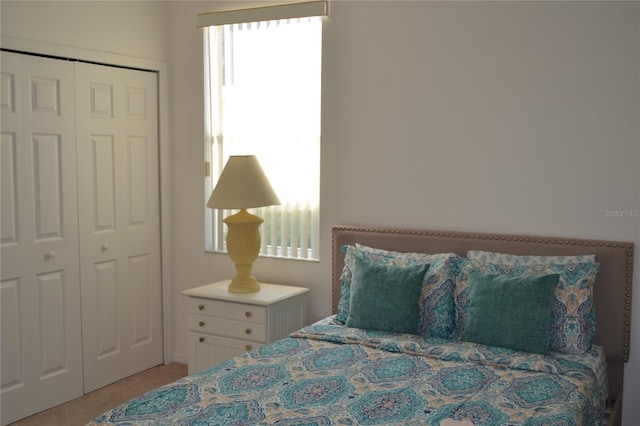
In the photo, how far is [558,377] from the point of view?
2523 mm

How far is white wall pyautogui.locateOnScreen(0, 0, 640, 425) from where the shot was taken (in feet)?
9.98

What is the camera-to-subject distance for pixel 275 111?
3.95 metres

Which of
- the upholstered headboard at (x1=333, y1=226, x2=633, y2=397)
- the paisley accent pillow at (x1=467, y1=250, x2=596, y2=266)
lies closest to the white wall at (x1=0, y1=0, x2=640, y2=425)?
the upholstered headboard at (x1=333, y1=226, x2=633, y2=397)

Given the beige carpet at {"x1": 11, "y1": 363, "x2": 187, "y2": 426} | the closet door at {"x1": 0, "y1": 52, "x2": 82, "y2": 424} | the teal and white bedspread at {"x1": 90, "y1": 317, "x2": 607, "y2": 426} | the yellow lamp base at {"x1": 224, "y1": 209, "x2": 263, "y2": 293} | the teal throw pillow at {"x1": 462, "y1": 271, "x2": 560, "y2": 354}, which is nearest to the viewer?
the teal and white bedspread at {"x1": 90, "y1": 317, "x2": 607, "y2": 426}

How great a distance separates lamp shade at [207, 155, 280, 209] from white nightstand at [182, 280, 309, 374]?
1.64 feet

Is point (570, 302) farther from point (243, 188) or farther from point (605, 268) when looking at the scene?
point (243, 188)

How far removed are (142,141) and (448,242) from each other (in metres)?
2.01

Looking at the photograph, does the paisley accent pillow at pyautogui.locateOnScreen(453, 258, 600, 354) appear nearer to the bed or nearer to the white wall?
the bed

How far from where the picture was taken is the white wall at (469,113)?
9.98ft

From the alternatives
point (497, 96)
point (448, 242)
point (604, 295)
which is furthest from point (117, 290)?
point (604, 295)

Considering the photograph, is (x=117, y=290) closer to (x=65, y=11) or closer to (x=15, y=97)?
(x=15, y=97)

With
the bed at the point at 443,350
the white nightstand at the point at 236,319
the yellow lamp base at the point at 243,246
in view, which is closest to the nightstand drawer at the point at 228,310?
the white nightstand at the point at 236,319

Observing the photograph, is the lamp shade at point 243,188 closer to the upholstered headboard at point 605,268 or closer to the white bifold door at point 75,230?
the white bifold door at point 75,230

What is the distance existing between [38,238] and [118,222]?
1.83 ft
